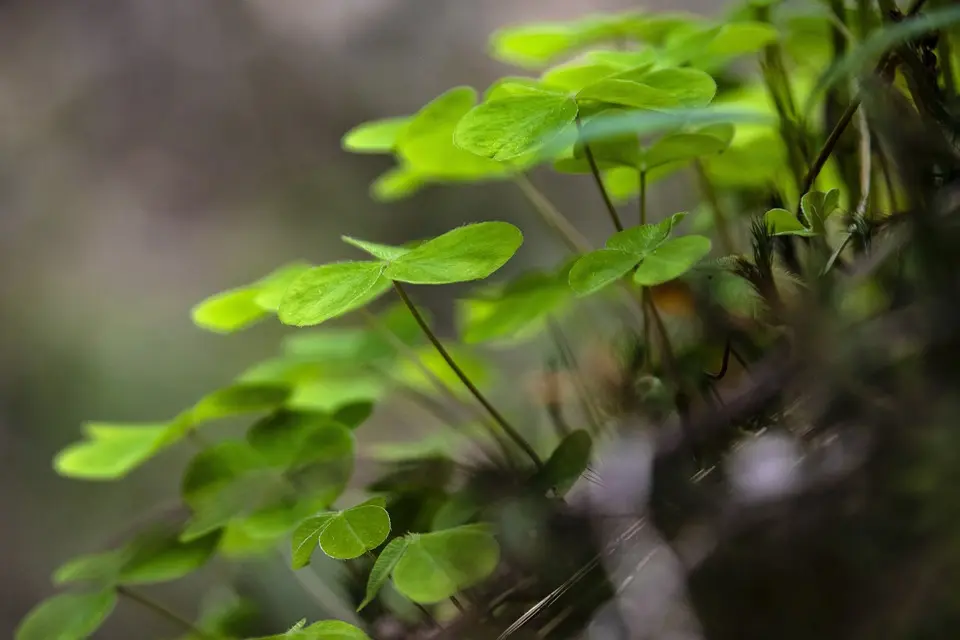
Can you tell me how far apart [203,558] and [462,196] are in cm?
130

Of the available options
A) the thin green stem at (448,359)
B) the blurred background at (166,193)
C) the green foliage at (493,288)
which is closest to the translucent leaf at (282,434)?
the green foliage at (493,288)

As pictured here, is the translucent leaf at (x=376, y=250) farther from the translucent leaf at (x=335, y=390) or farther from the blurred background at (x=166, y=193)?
the blurred background at (x=166, y=193)

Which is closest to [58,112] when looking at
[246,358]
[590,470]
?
[246,358]

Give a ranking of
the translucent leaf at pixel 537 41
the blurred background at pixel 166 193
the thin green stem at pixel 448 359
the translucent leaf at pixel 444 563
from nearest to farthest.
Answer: the translucent leaf at pixel 444 563 → the thin green stem at pixel 448 359 → the translucent leaf at pixel 537 41 → the blurred background at pixel 166 193

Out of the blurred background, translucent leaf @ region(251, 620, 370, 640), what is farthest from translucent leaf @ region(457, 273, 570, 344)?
the blurred background

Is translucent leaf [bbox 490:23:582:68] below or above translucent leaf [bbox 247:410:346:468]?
above

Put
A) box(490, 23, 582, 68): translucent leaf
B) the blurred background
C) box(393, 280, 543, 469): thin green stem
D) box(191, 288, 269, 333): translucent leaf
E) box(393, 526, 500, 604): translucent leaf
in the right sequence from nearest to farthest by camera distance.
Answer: box(393, 526, 500, 604): translucent leaf < box(393, 280, 543, 469): thin green stem < box(191, 288, 269, 333): translucent leaf < box(490, 23, 582, 68): translucent leaf < the blurred background

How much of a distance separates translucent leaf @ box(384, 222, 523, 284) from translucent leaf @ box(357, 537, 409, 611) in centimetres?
17

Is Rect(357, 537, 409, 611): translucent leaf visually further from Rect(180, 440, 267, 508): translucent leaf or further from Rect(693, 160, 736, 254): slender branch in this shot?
Rect(693, 160, 736, 254): slender branch

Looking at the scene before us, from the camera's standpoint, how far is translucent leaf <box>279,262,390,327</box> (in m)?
0.47

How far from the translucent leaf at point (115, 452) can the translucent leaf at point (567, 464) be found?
375 mm

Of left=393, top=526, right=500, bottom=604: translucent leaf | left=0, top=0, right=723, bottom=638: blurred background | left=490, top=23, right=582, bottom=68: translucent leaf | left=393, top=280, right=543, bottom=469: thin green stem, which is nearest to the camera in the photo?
left=393, top=526, right=500, bottom=604: translucent leaf

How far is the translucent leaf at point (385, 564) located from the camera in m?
0.42

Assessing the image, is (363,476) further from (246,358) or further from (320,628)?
(246,358)
